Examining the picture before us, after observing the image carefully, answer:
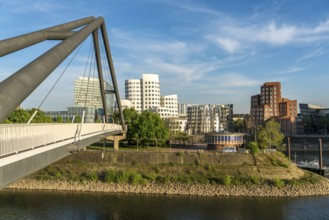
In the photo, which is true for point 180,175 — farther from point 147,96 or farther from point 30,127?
point 147,96

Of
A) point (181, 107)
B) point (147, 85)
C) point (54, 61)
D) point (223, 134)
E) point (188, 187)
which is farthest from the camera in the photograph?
point (181, 107)

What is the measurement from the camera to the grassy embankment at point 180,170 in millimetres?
37031

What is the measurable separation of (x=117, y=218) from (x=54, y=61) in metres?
21.1

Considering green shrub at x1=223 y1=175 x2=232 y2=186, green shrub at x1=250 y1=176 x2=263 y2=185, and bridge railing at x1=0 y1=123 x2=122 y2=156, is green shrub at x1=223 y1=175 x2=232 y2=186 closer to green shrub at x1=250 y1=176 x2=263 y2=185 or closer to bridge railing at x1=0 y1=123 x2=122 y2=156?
green shrub at x1=250 y1=176 x2=263 y2=185

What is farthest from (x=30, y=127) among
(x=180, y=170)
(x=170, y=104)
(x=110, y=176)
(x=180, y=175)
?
(x=170, y=104)

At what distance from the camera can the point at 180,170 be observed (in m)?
39.6

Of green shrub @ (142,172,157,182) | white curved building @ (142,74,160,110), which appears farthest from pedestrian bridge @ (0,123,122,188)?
white curved building @ (142,74,160,110)

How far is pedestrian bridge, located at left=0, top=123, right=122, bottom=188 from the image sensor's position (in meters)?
7.80

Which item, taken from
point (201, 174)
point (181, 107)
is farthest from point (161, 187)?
point (181, 107)

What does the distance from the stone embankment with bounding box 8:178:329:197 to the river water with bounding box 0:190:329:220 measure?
4.38ft

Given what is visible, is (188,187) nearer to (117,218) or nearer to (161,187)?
(161,187)

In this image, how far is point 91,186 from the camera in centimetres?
3700

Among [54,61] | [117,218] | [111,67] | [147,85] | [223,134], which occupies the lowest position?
[117,218]

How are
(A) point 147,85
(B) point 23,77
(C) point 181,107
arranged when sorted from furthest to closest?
(C) point 181,107 < (A) point 147,85 < (B) point 23,77
